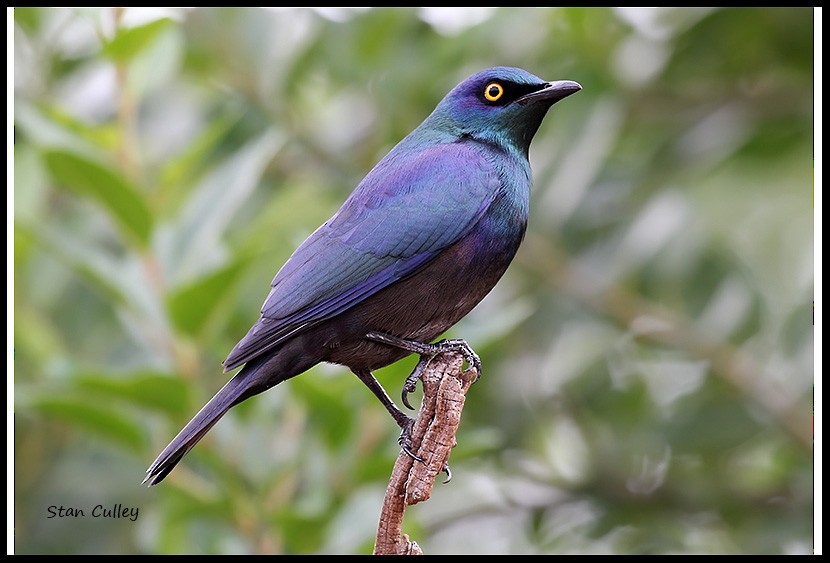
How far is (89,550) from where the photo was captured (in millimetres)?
5598

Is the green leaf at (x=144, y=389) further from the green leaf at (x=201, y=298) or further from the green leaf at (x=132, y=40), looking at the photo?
the green leaf at (x=132, y=40)

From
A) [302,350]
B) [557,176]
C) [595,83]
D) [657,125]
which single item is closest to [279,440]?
[302,350]

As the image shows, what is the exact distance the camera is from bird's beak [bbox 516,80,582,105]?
3.88m

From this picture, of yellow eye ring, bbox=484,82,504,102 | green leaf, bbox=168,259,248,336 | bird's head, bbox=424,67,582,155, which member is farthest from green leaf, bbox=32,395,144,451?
yellow eye ring, bbox=484,82,504,102

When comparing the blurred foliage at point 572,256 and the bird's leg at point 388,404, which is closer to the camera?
the bird's leg at point 388,404

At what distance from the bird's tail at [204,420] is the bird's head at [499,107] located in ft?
4.06

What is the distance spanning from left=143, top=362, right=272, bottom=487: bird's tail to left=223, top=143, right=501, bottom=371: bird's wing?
0.25 ft

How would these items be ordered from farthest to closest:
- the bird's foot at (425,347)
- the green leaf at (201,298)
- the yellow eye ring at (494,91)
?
the yellow eye ring at (494,91), the green leaf at (201,298), the bird's foot at (425,347)

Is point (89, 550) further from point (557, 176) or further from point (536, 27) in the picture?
point (536, 27)

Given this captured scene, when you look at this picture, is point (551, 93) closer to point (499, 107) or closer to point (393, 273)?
point (499, 107)
